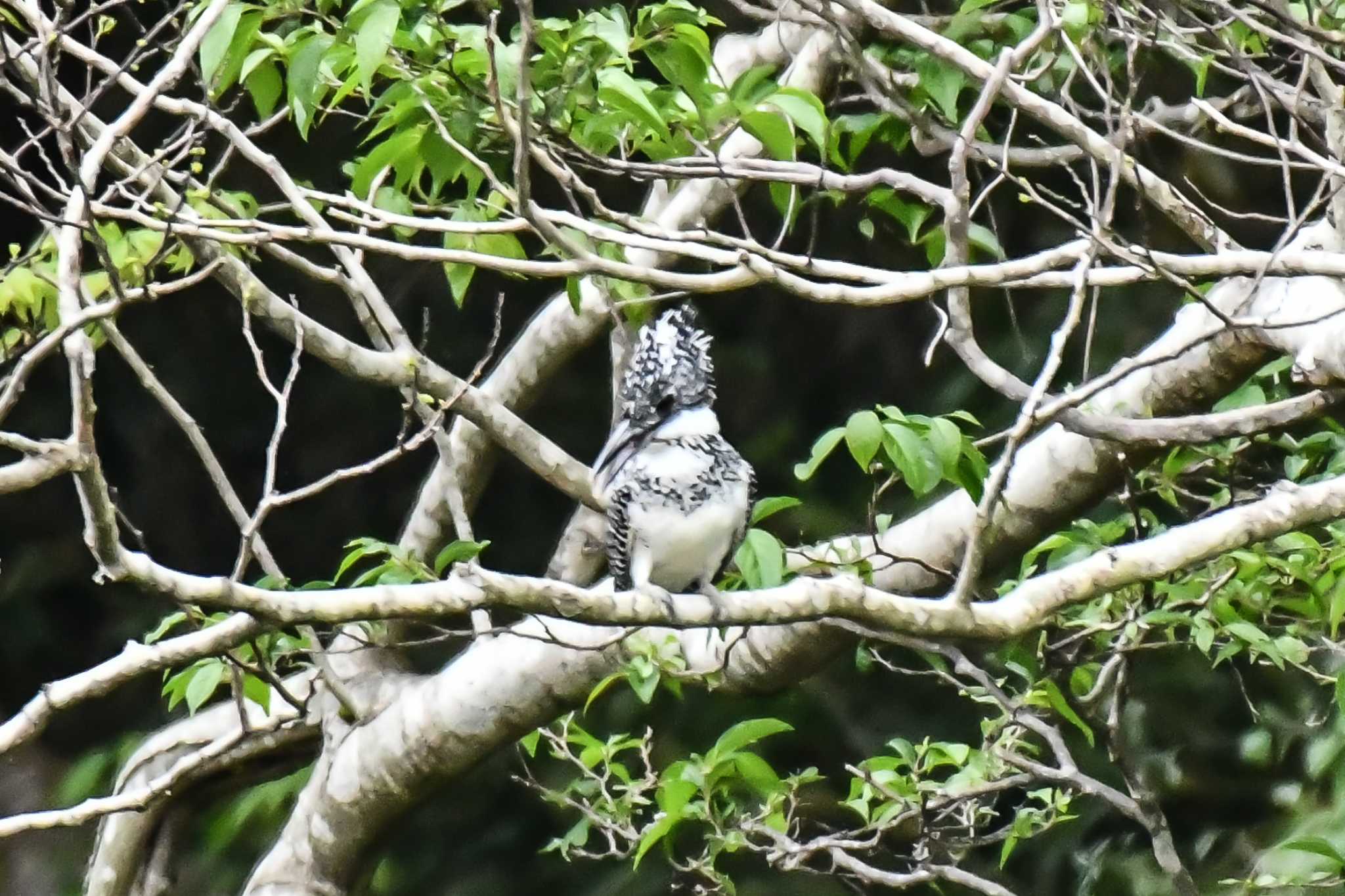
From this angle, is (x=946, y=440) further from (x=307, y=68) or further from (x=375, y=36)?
(x=307, y=68)

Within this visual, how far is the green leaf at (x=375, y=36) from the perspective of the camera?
1.75 metres

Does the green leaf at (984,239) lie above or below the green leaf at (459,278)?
below

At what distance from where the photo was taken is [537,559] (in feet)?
12.7

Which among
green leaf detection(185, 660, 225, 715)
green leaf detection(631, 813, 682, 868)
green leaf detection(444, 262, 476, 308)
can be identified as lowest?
green leaf detection(631, 813, 682, 868)

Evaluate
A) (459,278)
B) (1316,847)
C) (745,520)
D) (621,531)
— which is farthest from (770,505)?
(1316,847)

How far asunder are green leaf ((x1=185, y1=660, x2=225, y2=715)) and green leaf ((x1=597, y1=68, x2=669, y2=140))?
3.18 feet

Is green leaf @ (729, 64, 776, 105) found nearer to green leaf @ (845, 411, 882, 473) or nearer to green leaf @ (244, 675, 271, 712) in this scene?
green leaf @ (845, 411, 882, 473)

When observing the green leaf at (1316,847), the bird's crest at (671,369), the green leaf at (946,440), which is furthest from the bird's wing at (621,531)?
the green leaf at (1316,847)

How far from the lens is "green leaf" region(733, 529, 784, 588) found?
6.91ft

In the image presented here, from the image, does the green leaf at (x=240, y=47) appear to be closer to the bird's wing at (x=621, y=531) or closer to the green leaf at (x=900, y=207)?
the bird's wing at (x=621, y=531)

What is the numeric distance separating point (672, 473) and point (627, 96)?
751 millimetres

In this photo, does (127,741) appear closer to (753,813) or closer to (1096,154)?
(753,813)

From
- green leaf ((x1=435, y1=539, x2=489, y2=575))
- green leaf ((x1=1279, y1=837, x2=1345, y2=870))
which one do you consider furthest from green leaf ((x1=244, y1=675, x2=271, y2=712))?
green leaf ((x1=1279, y1=837, x2=1345, y2=870))

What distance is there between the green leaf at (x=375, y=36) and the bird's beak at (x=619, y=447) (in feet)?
2.67
